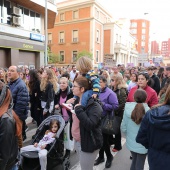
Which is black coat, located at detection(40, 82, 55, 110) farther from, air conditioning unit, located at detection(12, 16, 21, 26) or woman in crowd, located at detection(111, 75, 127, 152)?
air conditioning unit, located at detection(12, 16, 21, 26)

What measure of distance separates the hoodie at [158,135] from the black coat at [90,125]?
→ 0.60m

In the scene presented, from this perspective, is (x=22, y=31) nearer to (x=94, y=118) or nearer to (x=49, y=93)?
(x=49, y=93)

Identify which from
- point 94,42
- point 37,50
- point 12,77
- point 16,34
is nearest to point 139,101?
point 12,77

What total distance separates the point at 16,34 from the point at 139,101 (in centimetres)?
1430

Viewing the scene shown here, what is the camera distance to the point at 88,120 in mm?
2238

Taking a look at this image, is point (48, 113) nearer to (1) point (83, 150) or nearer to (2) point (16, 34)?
(1) point (83, 150)

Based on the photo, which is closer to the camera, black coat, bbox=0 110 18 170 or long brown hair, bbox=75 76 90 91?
black coat, bbox=0 110 18 170

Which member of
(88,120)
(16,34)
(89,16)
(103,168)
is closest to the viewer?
(88,120)

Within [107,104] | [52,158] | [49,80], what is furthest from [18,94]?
[107,104]

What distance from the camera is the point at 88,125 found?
2244 mm

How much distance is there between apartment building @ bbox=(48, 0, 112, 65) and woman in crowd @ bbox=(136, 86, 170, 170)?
105ft

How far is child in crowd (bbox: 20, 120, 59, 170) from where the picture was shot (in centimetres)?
307

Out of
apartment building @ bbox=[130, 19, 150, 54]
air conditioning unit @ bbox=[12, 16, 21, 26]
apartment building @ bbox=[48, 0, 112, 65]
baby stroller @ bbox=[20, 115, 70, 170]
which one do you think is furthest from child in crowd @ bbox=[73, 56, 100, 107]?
apartment building @ bbox=[130, 19, 150, 54]

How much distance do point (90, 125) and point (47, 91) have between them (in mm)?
2968
